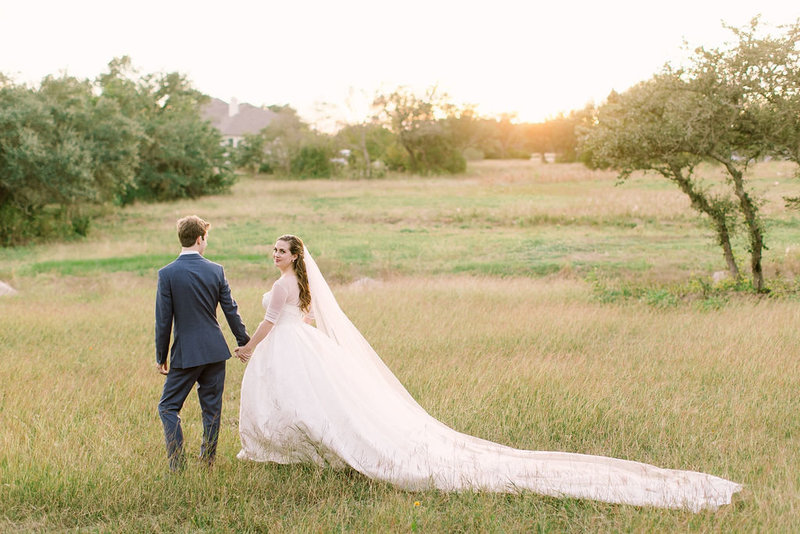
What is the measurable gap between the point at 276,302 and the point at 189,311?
26.7 inches

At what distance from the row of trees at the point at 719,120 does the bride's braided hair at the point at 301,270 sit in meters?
9.40

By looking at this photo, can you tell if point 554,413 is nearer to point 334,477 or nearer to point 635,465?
point 635,465

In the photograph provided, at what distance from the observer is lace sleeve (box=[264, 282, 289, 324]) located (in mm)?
5484

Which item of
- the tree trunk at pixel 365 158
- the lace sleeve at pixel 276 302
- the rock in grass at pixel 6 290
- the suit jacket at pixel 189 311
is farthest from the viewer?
the tree trunk at pixel 365 158

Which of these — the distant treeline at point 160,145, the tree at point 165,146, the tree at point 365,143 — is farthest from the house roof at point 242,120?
the tree at point 165,146

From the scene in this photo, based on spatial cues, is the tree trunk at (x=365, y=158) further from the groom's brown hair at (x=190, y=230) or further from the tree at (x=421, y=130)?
the groom's brown hair at (x=190, y=230)

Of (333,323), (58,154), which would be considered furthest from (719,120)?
(58,154)

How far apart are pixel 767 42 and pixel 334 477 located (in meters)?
11.2

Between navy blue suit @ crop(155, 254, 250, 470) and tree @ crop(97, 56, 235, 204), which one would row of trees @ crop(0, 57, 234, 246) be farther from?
navy blue suit @ crop(155, 254, 250, 470)

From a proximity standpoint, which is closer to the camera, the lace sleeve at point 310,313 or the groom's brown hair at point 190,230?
the groom's brown hair at point 190,230

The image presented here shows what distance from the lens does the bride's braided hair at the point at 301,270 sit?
5560 millimetres

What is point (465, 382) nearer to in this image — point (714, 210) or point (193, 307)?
point (193, 307)

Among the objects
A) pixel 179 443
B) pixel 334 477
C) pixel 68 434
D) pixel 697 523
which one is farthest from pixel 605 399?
pixel 68 434

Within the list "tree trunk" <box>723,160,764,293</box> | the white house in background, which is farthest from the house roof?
"tree trunk" <box>723,160,764,293</box>
